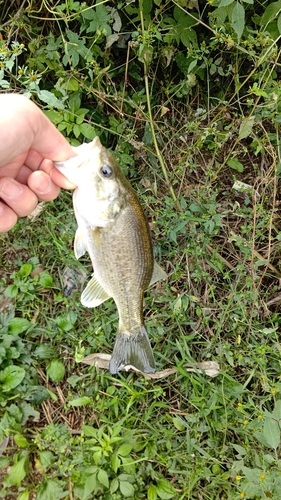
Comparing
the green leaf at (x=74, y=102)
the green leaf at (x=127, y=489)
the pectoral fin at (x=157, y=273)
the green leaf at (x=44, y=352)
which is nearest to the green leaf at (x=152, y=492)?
the green leaf at (x=127, y=489)

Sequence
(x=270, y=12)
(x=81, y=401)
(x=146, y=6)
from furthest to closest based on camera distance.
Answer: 1. (x=81, y=401)
2. (x=146, y=6)
3. (x=270, y=12)

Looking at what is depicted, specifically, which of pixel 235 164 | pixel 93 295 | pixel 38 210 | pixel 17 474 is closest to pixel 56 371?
pixel 17 474

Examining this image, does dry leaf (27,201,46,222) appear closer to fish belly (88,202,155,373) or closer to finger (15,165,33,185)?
finger (15,165,33,185)

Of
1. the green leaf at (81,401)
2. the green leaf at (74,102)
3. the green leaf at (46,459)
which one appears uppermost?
the green leaf at (74,102)

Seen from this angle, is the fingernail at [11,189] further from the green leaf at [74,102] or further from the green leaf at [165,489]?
the green leaf at [165,489]

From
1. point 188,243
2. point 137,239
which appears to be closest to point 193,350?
point 188,243

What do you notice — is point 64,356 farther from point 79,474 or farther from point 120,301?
point 120,301

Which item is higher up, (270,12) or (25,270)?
(270,12)

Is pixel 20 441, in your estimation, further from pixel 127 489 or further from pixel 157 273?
pixel 157 273

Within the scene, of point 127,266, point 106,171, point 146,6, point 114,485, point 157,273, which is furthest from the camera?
point 114,485
